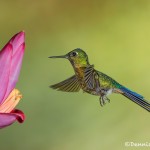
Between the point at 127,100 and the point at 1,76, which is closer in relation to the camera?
the point at 1,76

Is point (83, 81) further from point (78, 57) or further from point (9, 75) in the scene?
point (9, 75)

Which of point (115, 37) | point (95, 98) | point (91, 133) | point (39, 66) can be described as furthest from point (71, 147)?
point (115, 37)

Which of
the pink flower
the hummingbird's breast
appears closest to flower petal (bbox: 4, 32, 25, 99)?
A: the pink flower

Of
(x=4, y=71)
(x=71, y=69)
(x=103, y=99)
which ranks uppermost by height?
(x=71, y=69)

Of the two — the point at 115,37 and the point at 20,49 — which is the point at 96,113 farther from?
the point at 20,49

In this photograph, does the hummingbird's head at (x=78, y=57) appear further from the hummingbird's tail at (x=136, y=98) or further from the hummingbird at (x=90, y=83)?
the hummingbird's tail at (x=136, y=98)

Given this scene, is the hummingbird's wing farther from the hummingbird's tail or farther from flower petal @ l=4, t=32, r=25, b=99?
flower petal @ l=4, t=32, r=25, b=99

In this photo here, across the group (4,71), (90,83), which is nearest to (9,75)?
(4,71)

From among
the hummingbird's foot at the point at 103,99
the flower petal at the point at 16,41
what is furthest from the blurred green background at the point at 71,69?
the flower petal at the point at 16,41
